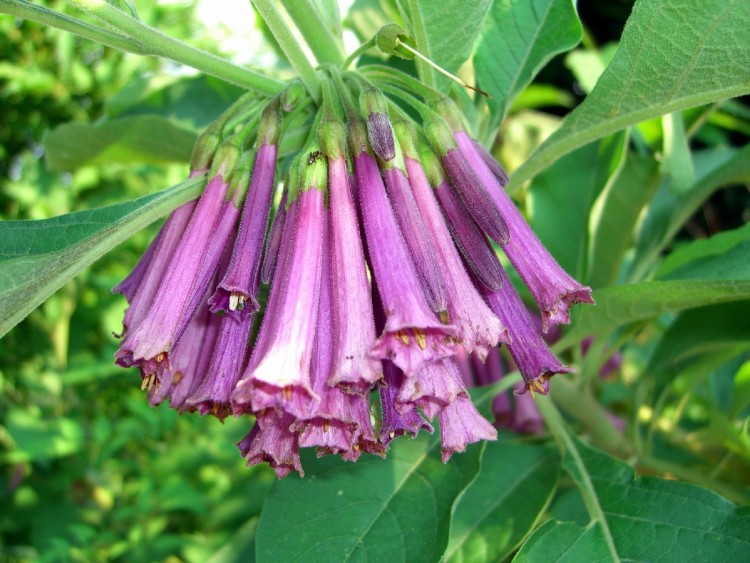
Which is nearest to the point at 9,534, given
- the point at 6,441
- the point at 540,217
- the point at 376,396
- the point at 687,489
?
the point at 6,441

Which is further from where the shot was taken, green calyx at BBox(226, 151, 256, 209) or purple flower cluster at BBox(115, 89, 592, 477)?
green calyx at BBox(226, 151, 256, 209)

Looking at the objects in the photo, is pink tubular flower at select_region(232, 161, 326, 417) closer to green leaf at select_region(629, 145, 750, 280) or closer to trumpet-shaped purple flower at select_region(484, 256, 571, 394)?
trumpet-shaped purple flower at select_region(484, 256, 571, 394)

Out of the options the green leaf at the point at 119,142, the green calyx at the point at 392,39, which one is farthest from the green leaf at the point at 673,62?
the green leaf at the point at 119,142

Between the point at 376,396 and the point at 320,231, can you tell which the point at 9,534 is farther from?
the point at 320,231

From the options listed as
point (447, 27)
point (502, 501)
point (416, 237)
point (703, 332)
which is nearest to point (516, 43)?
point (447, 27)

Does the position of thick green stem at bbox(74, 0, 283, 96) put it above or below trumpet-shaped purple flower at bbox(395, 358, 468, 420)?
above

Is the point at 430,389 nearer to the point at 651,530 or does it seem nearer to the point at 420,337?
the point at 420,337

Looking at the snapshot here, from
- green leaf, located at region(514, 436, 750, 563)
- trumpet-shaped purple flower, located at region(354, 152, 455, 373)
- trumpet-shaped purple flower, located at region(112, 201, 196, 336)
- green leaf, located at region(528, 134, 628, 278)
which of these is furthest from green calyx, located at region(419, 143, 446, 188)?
green leaf, located at region(528, 134, 628, 278)
